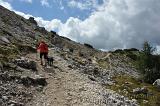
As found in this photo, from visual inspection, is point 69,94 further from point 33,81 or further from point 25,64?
point 25,64

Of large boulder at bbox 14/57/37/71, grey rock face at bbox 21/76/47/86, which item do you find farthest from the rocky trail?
large boulder at bbox 14/57/37/71

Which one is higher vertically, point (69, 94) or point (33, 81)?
point (33, 81)

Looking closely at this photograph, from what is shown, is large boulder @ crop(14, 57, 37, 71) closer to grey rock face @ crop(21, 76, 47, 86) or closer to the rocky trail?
the rocky trail

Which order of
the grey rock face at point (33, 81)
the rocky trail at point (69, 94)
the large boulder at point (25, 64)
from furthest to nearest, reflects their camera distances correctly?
1. the large boulder at point (25, 64)
2. the grey rock face at point (33, 81)
3. the rocky trail at point (69, 94)

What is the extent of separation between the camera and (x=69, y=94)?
107ft

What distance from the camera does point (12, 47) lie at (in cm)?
5038

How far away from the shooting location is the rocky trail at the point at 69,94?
99.5ft

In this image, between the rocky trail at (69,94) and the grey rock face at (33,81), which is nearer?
the rocky trail at (69,94)

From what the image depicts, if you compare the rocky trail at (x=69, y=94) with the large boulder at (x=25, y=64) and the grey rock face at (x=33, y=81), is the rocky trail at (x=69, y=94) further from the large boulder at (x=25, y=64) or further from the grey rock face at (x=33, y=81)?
the large boulder at (x=25, y=64)

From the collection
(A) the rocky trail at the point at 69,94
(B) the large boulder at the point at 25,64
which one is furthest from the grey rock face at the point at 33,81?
(B) the large boulder at the point at 25,64

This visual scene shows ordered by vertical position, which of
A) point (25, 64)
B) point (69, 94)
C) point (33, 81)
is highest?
point (25, 64)

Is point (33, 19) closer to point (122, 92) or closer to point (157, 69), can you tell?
point (157, 69)

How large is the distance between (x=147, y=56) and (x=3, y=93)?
50.8m

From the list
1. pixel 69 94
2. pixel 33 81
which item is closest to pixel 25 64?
pixel 33 81
